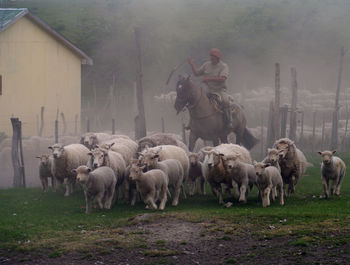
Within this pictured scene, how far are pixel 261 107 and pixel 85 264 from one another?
3289 cm

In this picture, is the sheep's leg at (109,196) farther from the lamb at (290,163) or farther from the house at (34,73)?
the house at (34,73)

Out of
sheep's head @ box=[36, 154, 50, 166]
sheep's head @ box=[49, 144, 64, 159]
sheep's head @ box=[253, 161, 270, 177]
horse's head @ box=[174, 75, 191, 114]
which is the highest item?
horse's head @ box=[174, 75, 191, 114]

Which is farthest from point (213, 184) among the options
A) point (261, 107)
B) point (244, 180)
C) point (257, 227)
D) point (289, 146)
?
point (261, 107)

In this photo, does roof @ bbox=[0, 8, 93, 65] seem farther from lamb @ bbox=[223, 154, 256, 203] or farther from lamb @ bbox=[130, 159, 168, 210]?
lamb @ bbox=[223, 154, 256, 203]

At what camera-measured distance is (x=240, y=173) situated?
43.2 ft

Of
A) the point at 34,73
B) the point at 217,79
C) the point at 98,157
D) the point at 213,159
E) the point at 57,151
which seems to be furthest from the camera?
the point at 34,73

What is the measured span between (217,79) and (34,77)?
11.7 meters

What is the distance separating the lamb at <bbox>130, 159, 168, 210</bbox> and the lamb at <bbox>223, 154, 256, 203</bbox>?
130cm

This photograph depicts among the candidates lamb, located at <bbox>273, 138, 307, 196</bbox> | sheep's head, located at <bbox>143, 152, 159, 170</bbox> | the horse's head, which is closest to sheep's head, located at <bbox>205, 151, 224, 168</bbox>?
sheep's head, located at <bbox>143, 152, 159, 170</bbox>

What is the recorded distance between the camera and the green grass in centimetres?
1006

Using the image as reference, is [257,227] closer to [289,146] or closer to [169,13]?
[289,146]

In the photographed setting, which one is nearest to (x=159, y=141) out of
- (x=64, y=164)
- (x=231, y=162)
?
(x=64, y=164)

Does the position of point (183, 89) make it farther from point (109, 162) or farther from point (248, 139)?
point (109, 162)

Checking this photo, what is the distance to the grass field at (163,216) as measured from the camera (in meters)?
10.0
